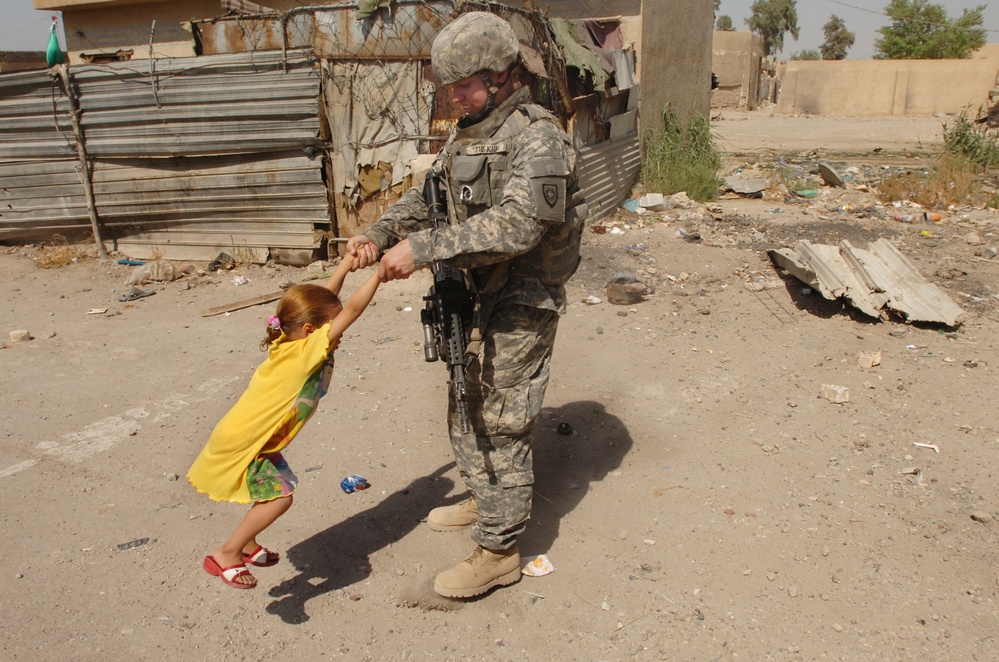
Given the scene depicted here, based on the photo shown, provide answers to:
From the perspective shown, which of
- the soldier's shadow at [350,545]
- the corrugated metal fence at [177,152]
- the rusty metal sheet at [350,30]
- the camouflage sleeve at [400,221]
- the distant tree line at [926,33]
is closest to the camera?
the soldier's shadow at [350,545]

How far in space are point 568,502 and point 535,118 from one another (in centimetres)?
162

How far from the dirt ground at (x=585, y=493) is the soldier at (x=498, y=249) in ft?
1.23

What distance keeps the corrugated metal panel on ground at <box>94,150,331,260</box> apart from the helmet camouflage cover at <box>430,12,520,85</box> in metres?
4.74

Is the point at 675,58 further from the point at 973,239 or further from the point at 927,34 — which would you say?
the point at 927,34

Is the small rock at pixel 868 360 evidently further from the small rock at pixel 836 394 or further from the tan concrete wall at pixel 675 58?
the tan concrete wall at pixel 675 58

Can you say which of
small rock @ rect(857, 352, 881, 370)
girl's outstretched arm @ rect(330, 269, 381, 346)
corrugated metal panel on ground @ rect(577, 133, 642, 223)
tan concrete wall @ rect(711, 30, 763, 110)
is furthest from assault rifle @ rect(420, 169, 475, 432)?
tan concrete wall @ rect(711, 30, 763, 110)

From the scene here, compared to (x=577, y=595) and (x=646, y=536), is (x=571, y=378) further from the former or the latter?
(x=577, y=595)

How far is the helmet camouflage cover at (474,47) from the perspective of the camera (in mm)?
2352

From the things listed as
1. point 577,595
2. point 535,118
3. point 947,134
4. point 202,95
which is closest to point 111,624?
point 577,595

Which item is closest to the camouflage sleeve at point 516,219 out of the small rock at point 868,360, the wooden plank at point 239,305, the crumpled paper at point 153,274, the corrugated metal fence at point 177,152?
the small rock at point 868,360

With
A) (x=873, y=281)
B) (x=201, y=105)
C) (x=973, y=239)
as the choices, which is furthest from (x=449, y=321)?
(x=973, y=239)

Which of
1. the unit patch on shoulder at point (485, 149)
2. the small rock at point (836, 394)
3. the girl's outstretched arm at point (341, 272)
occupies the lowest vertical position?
the small rock at point (836, 394)

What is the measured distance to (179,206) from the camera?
293 inches

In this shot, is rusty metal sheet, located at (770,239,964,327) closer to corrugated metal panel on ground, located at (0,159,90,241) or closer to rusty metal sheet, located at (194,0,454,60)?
rusty metal sheet, located at (194,0,454,60)
